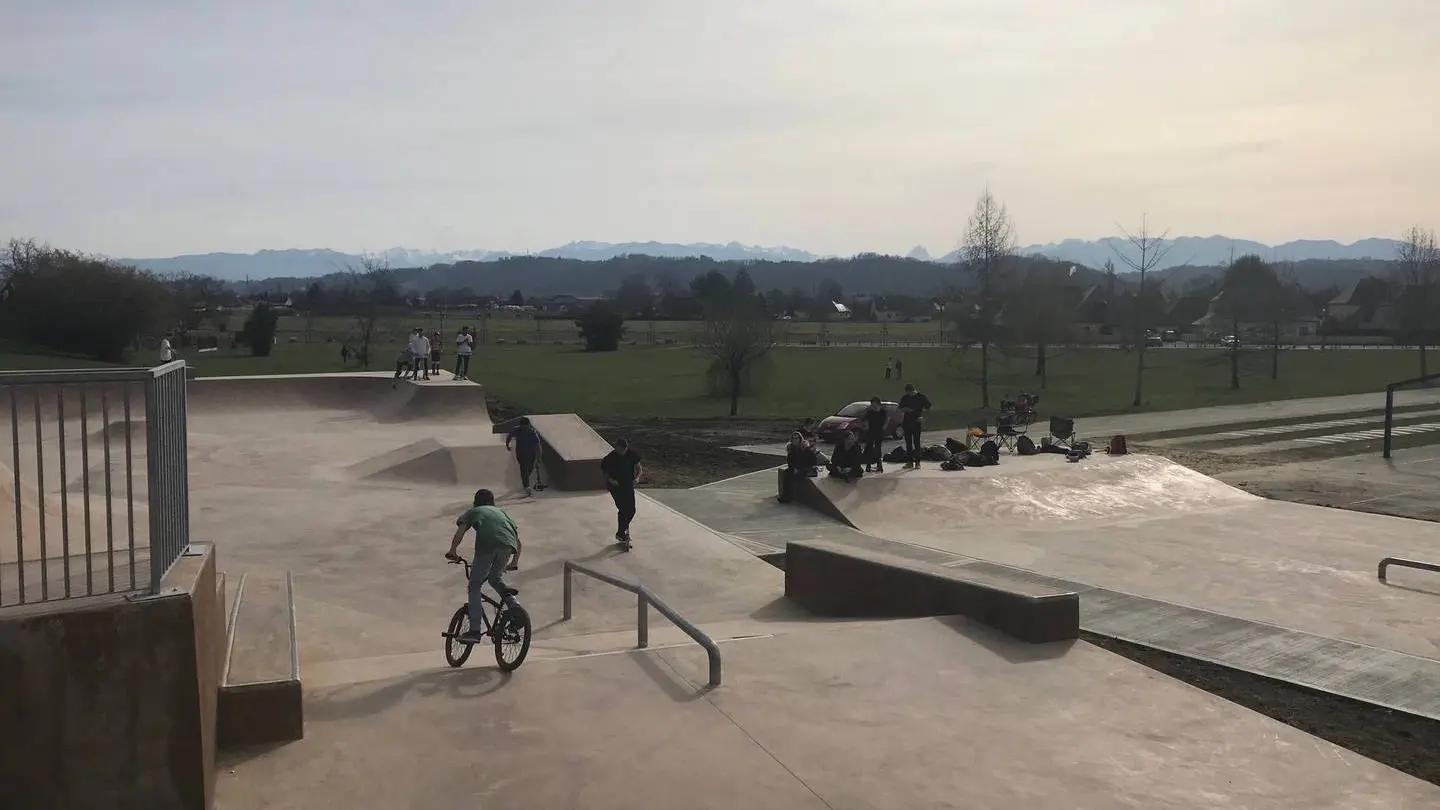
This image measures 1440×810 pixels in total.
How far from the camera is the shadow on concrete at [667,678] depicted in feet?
23.6

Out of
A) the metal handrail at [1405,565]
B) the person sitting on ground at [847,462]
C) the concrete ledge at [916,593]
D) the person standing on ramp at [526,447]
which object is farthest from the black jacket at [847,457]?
the metal handrail at [1405,565]

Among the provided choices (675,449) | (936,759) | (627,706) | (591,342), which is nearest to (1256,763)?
(936,759)

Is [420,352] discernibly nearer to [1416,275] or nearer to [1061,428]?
[1061,428]

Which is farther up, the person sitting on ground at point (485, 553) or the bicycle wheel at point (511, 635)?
the person sitting on ground at point (485, 553)

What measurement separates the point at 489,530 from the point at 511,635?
2.65 ft

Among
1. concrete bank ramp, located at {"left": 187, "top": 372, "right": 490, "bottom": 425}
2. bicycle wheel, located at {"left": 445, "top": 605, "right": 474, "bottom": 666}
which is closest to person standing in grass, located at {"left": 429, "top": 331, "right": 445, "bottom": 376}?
concrete bank ramp, located at {"left": 187, "top": 372, "right": 490, "bottom": 425}

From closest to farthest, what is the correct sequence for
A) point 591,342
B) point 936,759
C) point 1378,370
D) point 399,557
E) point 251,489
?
point 936,759
point 399,557
point 251,489
point 1378,370
point 591,342

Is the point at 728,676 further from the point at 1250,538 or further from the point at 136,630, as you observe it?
the point at 1250,538

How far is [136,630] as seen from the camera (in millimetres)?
4746

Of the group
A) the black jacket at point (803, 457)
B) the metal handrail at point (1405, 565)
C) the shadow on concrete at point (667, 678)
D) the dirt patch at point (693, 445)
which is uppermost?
the black jacket at point (803, 457)

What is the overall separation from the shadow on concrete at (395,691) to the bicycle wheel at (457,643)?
38 centimetres

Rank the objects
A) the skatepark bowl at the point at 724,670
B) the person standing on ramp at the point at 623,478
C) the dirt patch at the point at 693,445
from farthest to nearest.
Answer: the dirt patch at the point at 693,445
the person standing on ramp at the point at 623,478
the skatepark bowl at the point at 724,670

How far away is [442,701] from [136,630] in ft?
8.39

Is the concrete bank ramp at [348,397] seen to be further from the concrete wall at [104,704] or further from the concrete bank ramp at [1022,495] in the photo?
the concrete wall at [104,704]
